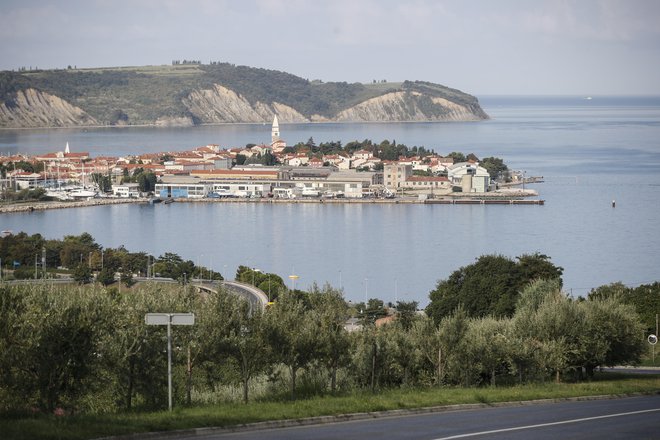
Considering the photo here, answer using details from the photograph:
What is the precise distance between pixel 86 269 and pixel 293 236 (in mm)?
9650

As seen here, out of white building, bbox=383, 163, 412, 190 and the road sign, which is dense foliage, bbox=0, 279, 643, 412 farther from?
white building, bbox=383, 163, 412, 190

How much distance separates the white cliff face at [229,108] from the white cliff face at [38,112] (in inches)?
367

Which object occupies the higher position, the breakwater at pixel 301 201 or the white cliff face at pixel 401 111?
the white cliff face at pixel 401 111

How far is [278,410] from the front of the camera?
196 inches

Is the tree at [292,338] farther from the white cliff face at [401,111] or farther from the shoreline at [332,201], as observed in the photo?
the white cliff face at [401,111]

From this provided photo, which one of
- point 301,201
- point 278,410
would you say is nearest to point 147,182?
point 301,201

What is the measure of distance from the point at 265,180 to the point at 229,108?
201 feet

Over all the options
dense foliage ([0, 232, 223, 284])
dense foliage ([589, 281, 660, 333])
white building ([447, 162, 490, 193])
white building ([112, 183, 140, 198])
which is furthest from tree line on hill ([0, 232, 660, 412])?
white building ([112, 183, 140, 198])

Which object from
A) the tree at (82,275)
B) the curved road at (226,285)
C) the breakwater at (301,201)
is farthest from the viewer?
the breakwater at (301,201)

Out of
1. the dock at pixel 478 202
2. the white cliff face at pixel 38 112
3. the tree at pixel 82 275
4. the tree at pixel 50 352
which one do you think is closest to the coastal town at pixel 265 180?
the dock at pixel 478 202

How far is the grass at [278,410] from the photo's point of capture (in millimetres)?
4266

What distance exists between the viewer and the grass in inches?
168

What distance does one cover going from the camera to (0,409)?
468 centimetres

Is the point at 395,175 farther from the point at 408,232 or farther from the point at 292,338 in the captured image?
the point at 292,338
